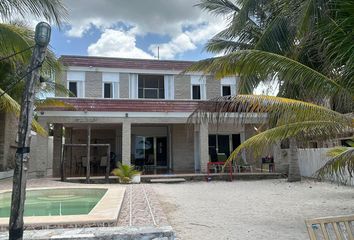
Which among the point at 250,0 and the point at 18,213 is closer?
the point at 18,213

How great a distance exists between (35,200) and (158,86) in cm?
1293

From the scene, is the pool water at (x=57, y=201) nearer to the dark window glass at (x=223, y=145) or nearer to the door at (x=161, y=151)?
the door at (x=161, y=151)

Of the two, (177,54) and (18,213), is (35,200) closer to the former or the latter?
(18,213)

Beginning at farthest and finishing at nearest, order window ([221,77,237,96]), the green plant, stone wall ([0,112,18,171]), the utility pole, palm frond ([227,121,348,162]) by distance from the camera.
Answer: window ([221,77,237,96]) → stone wall ([0,112,18,171]) → the green plant → palm frond ([227,121,348,162]) → the utility pole

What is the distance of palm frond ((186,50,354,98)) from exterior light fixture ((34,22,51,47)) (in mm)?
4672

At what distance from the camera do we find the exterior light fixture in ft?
14.1

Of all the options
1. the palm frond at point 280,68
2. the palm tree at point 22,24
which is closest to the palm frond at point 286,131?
the palm frond at point 280,68

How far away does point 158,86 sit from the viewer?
2383cm

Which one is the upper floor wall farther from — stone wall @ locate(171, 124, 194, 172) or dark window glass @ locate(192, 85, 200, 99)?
stone wall @ locate(171, 124, 194, 172)

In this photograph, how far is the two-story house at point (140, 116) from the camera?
1991 cm

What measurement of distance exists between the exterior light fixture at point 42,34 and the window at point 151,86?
62.2 feet

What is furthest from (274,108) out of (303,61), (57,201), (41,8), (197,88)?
(197,88)

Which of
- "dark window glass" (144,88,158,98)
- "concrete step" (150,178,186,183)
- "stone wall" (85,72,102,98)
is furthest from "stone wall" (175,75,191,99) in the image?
"concrete step" (150,178,186,183)

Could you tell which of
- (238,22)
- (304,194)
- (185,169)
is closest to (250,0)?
(238,22)
